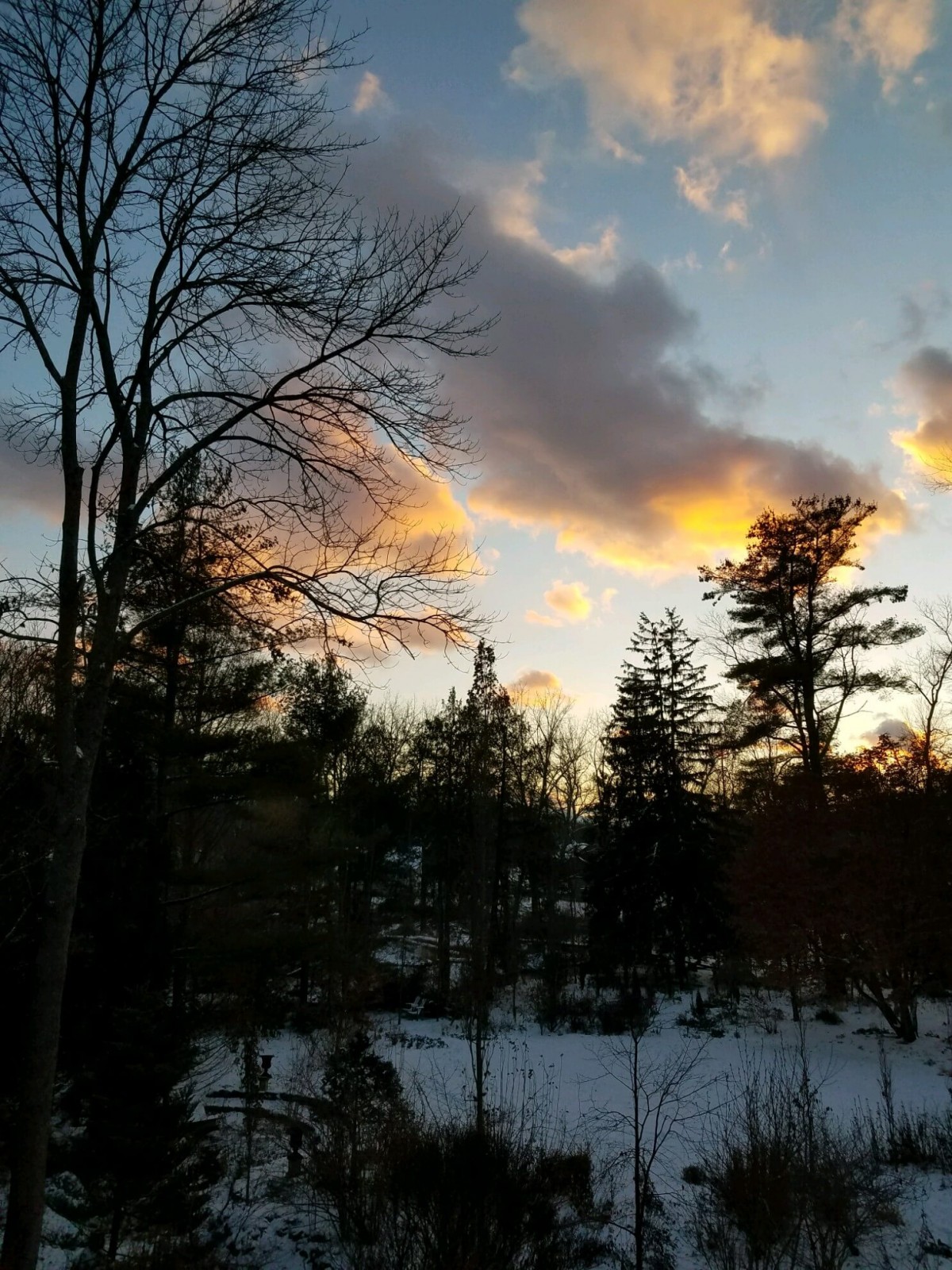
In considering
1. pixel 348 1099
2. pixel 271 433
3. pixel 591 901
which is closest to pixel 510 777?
pixel 591 901

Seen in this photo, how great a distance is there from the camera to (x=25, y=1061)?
5.24 metres

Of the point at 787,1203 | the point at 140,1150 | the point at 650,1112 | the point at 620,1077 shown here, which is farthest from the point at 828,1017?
the point at 140,1150

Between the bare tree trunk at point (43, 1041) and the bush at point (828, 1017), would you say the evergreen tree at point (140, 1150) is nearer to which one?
the bare tree trunk at point (43, 1041)

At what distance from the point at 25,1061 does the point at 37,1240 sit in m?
1.04

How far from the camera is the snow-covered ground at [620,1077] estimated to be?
355 inches

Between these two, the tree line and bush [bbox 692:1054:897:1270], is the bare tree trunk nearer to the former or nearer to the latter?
the tree line

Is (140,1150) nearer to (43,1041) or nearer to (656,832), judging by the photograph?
(43,1041)

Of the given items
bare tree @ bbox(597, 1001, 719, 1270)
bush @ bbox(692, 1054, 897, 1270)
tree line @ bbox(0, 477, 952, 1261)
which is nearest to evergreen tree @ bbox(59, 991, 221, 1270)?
tree line @ bbox(0, 477, 952, 1261)

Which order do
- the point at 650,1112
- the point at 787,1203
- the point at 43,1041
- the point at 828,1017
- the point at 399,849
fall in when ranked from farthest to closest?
the point at 399,849 < the point at 828,1017 < the point at 650,1112 < the point at 787,1203 < the point at 43,1041

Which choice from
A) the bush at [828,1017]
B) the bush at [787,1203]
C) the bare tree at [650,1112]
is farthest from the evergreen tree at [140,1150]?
the bush at [828,1017]

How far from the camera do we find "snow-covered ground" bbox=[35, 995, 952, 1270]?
9.02 meters

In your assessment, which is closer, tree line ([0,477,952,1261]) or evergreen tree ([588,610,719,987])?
tree line ([0,477,952,1261])

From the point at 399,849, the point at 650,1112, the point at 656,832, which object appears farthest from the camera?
the point at 399,849

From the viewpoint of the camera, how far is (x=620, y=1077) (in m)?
16.3
